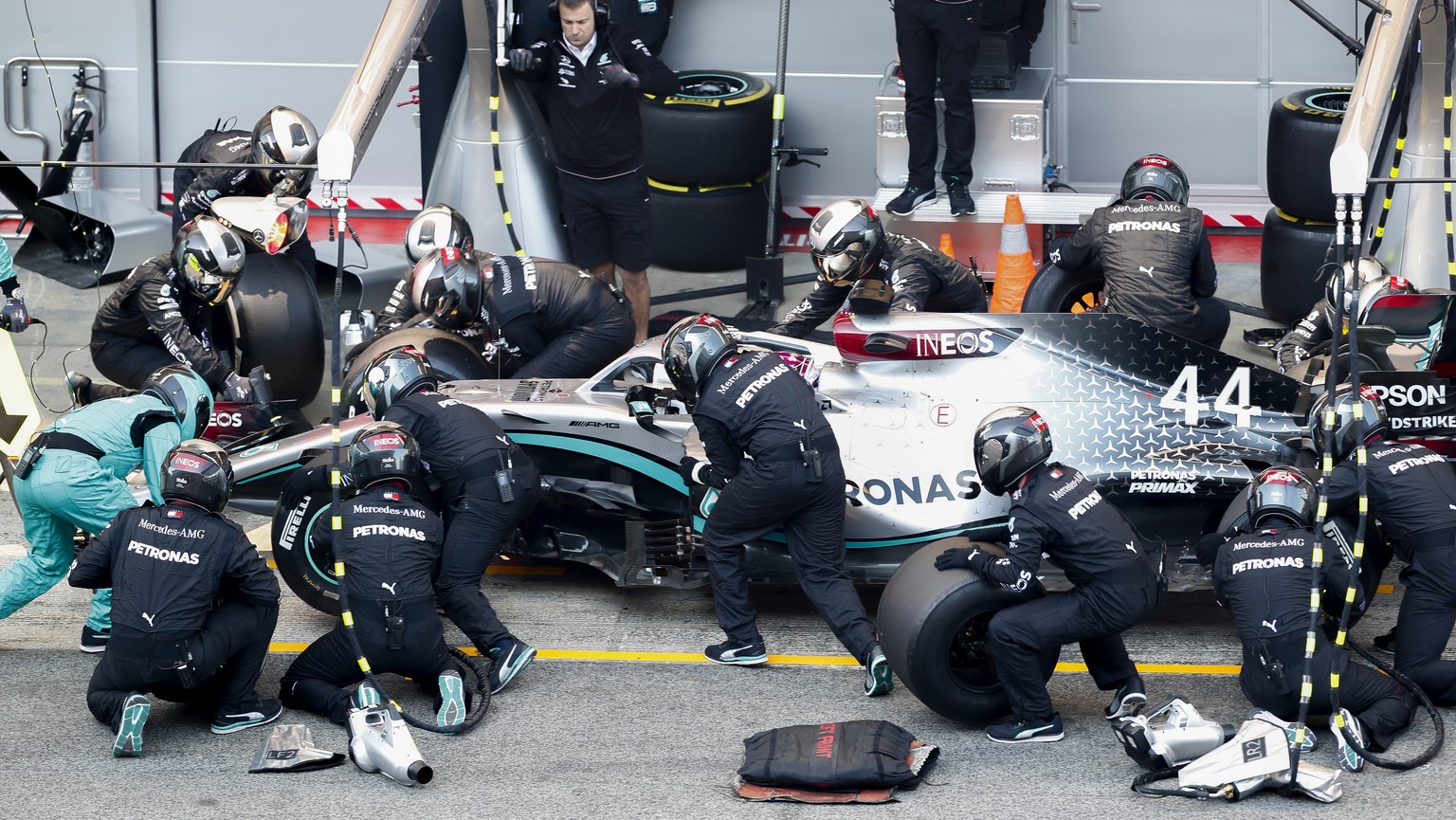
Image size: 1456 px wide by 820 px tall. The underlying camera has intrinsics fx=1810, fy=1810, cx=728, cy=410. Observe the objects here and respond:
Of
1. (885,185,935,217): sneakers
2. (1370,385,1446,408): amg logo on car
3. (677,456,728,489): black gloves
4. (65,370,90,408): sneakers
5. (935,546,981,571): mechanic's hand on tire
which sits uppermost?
(885,185,935,217): sneakers

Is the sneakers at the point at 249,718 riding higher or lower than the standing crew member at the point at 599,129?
lower

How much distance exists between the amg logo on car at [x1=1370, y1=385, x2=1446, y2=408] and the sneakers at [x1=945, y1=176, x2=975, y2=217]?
4.29m

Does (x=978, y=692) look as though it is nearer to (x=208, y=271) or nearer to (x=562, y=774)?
(x=562, y=774)

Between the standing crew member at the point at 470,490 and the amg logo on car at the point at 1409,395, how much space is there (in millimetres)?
3984

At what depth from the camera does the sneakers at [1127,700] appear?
7527 millimetres

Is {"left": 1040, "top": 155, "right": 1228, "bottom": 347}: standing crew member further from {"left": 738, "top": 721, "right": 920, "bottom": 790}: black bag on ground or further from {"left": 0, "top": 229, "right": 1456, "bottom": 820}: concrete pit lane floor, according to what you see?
{"left": 738, "top": 721, "right": 920, "bottom": 790}: black bag on ground

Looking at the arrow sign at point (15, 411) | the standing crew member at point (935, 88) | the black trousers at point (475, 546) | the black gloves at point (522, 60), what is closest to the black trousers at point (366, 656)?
the black trousers at point (475, 546)

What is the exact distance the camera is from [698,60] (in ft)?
47.3

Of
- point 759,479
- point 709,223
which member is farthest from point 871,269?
point 709,223

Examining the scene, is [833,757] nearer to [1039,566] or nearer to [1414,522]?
[1039,566]

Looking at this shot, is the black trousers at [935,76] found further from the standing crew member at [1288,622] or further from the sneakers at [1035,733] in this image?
the sneakers at [1035,733]

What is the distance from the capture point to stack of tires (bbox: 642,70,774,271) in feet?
43.0

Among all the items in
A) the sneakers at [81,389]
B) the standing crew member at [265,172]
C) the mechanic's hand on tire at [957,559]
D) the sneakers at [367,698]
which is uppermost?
the standing crew member at [265,172]

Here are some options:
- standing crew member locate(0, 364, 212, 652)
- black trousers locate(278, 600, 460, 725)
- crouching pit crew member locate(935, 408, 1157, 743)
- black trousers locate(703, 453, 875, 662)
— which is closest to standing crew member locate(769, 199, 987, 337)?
black trousers locate(703, 453, 875, 662)
